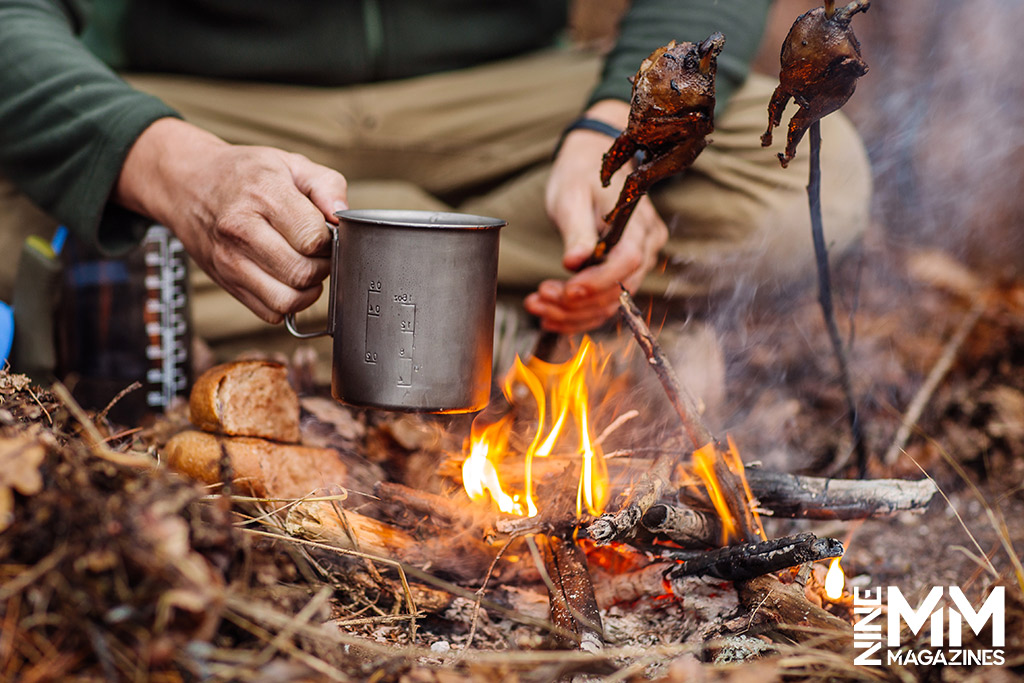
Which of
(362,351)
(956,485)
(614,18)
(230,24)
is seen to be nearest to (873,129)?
(614,18)

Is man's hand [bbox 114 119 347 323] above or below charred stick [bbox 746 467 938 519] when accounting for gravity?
above

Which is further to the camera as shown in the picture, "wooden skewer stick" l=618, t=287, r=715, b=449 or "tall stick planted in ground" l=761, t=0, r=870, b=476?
"wooden skewer stick" l=618, t=287, r=715, b=449

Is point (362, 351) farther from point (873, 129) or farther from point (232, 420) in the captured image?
point (873, 129)

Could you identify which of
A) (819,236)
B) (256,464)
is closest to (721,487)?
(819,236)

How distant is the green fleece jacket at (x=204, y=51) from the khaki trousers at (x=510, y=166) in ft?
0.31

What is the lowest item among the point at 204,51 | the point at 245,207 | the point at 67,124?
the point at 245,207

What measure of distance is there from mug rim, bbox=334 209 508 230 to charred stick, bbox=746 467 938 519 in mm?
798

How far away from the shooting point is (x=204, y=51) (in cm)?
290

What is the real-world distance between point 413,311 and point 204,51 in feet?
6.72

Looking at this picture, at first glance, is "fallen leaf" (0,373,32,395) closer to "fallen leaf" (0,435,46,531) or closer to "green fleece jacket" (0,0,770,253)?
"fallen leaf" (0,435,46,531)

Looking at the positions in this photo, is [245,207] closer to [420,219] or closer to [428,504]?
[420,219]

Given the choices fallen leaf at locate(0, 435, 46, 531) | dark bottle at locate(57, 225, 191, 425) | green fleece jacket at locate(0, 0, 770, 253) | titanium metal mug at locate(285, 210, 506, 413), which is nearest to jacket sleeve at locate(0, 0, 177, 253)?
green fleece jacket at locate(0, 0, 770, 253)

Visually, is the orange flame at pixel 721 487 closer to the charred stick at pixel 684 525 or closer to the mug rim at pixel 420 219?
the charred stick at pixel 684 525

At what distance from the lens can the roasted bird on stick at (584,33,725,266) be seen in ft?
4.51
